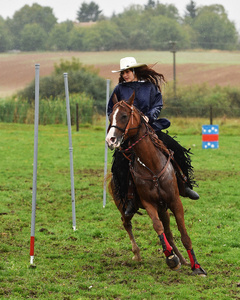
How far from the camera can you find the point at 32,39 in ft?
219

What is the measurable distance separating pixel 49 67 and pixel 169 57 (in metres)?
15.5

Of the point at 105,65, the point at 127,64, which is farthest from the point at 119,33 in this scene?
the point at 127,64

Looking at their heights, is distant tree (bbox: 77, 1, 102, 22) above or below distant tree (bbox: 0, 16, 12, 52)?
above

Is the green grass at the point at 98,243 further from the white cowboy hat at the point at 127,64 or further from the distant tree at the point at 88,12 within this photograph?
the distant tree at the point at 88,12

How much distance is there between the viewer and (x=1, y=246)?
26.7ft

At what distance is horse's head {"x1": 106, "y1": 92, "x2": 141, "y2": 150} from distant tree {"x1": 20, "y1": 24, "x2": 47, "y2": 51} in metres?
59.7

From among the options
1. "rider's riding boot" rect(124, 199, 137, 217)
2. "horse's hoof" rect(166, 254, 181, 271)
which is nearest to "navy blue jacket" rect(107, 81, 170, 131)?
"rider's riding boot" rect(124, 199, 137, 217)

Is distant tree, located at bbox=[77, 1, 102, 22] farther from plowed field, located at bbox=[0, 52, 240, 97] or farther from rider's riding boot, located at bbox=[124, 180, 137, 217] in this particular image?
rider's riding boot, located at bbox=[124, 180, 137, 217]

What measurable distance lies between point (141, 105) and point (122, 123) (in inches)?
38.1

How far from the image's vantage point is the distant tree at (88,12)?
357 feet

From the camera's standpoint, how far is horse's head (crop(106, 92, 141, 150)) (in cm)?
601

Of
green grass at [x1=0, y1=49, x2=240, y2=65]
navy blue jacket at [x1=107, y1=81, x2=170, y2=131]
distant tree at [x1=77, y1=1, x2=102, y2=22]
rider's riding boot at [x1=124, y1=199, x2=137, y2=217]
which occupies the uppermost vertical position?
distant tree at [x1=77, y1=1, x2=102, y2=22]

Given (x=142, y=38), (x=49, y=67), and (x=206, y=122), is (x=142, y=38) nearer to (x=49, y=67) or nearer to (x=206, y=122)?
(x=49, y=67)

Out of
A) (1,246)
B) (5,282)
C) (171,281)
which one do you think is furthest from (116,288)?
(1,246)
